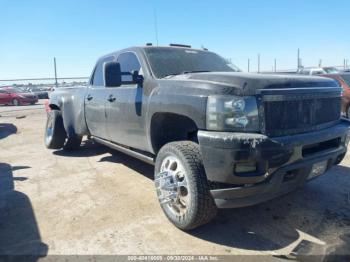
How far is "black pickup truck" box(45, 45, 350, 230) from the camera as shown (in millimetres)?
2887

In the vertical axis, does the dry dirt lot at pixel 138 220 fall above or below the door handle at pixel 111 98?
below

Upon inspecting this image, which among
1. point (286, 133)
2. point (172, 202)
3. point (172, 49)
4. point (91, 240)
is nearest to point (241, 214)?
point (172, 202)

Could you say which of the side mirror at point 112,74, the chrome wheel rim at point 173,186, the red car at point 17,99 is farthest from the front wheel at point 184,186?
the red car at point 17,99

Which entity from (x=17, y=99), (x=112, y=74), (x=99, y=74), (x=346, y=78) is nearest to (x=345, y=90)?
(x=346, y=78)

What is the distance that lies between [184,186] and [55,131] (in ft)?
14.8

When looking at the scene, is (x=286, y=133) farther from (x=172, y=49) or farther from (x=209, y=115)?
(x=172, y=49)

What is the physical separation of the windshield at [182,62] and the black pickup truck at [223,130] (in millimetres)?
18

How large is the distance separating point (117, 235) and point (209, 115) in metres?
1.50

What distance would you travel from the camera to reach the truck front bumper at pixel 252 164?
2809 mm

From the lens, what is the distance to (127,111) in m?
4.38

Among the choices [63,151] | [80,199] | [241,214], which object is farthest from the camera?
[63,151]

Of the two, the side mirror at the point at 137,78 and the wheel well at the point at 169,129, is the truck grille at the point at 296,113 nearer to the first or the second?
the wheel well at the point at 169,129

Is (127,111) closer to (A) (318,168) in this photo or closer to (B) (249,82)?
(B) (249,82)

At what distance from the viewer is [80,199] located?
4.39 meters
